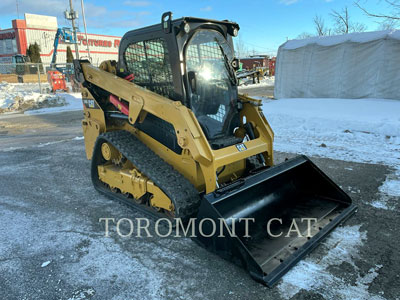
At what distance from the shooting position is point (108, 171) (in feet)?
14.7

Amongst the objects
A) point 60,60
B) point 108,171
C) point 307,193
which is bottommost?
point 307,193

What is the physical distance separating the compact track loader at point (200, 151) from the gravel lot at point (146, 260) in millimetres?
172

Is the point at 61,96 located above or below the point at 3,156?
above

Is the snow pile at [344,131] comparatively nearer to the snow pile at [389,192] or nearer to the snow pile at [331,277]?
the snow pile at [389,192]

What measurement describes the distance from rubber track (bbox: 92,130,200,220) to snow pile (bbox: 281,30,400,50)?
12331 millimetres

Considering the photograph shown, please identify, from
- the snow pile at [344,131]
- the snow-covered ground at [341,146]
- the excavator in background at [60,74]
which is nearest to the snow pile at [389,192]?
the snow-covered ground at [341,146]

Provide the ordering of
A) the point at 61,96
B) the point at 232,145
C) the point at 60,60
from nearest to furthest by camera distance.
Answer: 1. the point at 232,145
2. the point at 61,96
3. the point at 60,60

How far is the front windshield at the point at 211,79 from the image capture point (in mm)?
3723

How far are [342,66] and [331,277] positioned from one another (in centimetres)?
1297

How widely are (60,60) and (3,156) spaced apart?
3401 centimetres

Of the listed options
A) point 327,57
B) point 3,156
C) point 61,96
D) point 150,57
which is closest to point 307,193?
point 150,57

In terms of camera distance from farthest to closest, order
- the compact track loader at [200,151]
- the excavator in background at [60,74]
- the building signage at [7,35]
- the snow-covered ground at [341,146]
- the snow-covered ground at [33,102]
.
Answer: the building signage at [7,35] < the excavator in background at [60,74] < the snow-covered ground at [33,102] < the compact track loader at [200,151] < the snow-covered ground at [341,146]

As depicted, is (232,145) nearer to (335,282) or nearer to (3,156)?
(335,282)

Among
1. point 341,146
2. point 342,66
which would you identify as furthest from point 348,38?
point 341,146
